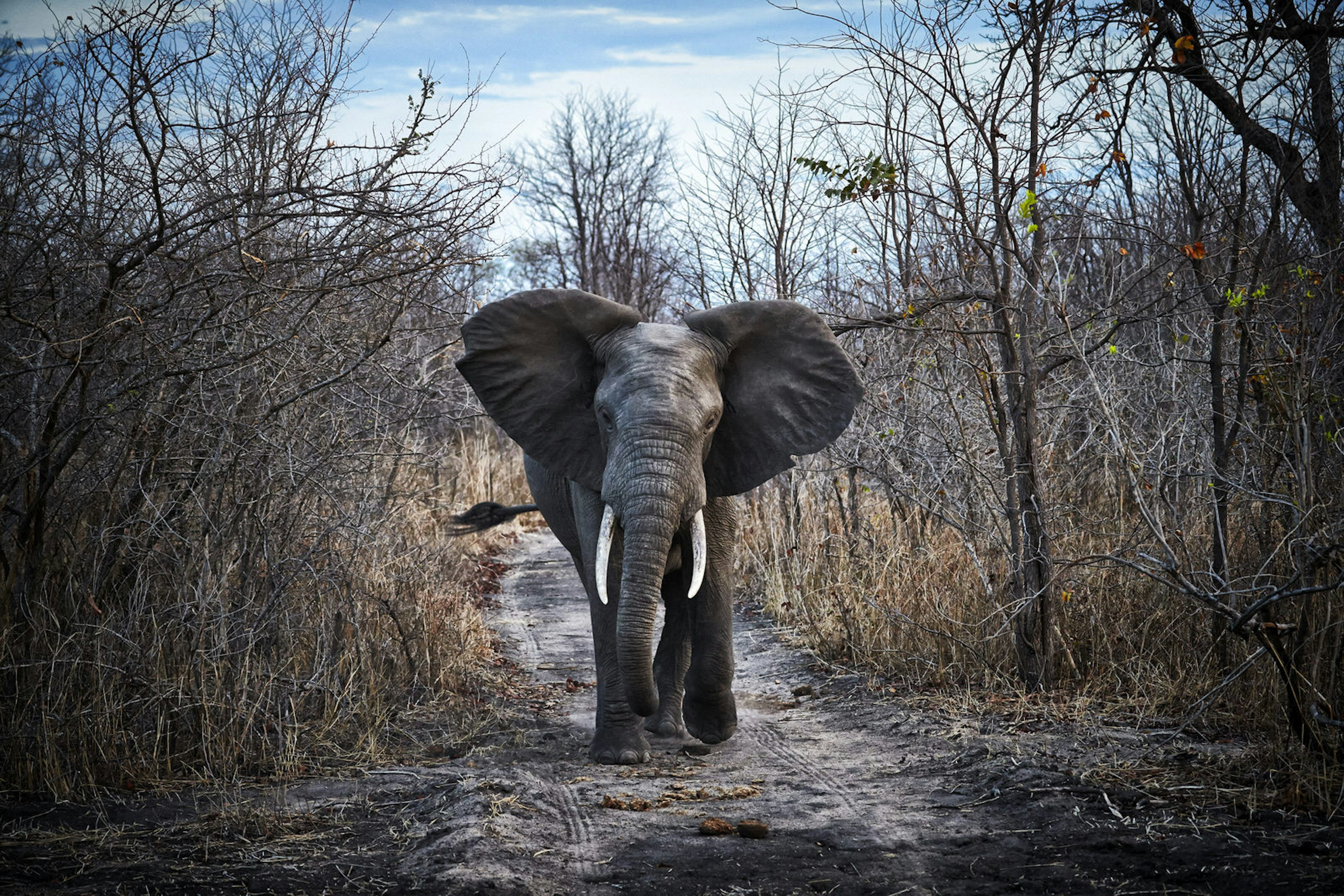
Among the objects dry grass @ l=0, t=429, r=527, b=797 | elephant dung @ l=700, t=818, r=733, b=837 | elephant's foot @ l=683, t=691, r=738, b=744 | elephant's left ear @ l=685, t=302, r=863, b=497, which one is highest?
elephant's left ear @ l=685, t=302, r=863, b=497

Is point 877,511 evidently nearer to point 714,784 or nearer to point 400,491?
point 400,491

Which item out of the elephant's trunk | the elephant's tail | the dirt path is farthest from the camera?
the elephant's tail

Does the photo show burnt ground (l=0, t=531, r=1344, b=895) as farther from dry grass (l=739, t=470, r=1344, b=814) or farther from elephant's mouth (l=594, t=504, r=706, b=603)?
elephant's mouth (l=594, t=504, r=706, b=603)

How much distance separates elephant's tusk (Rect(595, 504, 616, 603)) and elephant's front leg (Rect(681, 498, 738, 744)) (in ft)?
2.19

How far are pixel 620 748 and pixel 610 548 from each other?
1083 millimetres

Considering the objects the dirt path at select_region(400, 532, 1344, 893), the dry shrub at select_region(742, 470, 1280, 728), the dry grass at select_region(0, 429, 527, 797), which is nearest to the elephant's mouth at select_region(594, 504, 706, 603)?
the dirt path at select_region(400, 532, 1344, 893)

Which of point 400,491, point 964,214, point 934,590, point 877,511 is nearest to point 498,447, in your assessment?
point 877,511

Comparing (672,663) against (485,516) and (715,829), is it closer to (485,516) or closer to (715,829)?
(715,829)

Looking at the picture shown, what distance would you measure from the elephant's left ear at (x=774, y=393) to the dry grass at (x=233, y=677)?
2237 mm

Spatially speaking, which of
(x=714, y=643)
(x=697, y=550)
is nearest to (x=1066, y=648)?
(x=714, y=643)

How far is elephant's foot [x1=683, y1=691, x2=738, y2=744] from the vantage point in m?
5.90

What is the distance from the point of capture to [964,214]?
19.1 feet

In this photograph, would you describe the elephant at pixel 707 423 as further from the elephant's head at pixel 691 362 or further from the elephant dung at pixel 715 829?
the elephant dung at pixel 715 829

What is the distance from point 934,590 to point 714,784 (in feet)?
8.87
